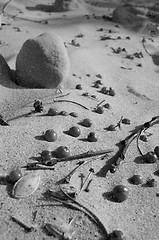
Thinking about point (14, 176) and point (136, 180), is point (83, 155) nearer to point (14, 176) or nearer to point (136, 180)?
point (136, 180)

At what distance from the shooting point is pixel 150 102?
3.31 metres

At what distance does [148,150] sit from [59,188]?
2.75 feet

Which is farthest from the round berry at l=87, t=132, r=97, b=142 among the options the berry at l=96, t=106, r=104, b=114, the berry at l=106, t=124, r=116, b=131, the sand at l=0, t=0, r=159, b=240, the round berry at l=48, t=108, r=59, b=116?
the berry at l=96, t=106, r=104, b=114

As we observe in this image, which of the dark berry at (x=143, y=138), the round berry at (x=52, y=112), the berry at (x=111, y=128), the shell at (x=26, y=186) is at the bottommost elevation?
the berry at (x=111, y=128)

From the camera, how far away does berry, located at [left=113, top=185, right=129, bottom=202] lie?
188 centimetres

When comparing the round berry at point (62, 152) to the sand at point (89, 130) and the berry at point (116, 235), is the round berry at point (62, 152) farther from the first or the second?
the berry at point (116, 235)

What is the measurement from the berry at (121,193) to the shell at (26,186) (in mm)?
438

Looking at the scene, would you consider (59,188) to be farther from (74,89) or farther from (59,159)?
(74,89)

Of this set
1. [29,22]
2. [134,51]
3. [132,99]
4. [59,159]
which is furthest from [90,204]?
[29,22]

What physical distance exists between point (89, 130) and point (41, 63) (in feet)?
2.56

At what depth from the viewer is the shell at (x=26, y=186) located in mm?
1778

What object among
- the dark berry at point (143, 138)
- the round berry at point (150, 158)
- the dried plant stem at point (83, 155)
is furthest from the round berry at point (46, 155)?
the dark berry at point (143, 138)

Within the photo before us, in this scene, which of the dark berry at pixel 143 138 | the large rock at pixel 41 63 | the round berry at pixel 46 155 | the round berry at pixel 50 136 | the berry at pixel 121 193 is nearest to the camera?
the berry at pixel 121 193

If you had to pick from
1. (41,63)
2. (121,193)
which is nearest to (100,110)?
(41,63)
